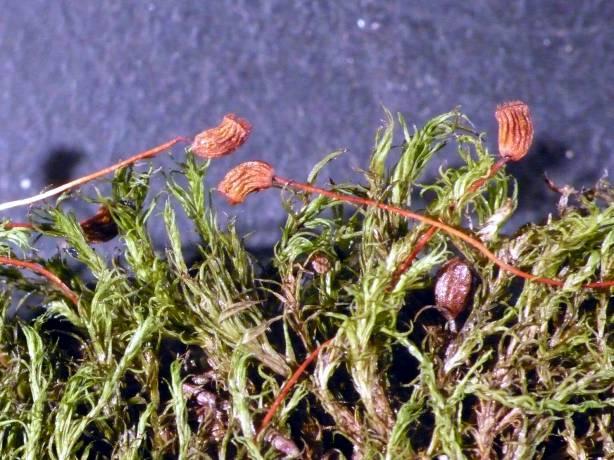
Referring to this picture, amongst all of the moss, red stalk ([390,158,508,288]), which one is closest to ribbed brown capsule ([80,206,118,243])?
the moss

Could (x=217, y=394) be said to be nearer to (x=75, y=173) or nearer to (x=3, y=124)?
(x=75, y=173)

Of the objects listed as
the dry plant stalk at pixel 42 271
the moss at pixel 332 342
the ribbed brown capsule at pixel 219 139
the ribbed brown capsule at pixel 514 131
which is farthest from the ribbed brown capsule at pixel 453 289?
the dry plant stalk at pixel 42 271

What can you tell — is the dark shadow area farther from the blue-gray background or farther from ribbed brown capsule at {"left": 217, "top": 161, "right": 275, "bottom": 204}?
ribbed brown capsule at {"left": 217, "top": 161, "right": 275, "bottom": 204}

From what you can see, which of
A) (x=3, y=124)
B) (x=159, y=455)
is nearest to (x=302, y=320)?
(x=159, y=455)

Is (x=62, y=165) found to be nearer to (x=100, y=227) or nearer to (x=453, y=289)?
(x=100, y=227)

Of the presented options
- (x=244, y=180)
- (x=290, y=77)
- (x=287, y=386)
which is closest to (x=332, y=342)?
(x=287, y=386)

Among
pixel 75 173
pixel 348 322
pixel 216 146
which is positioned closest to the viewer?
pixel 348 322
